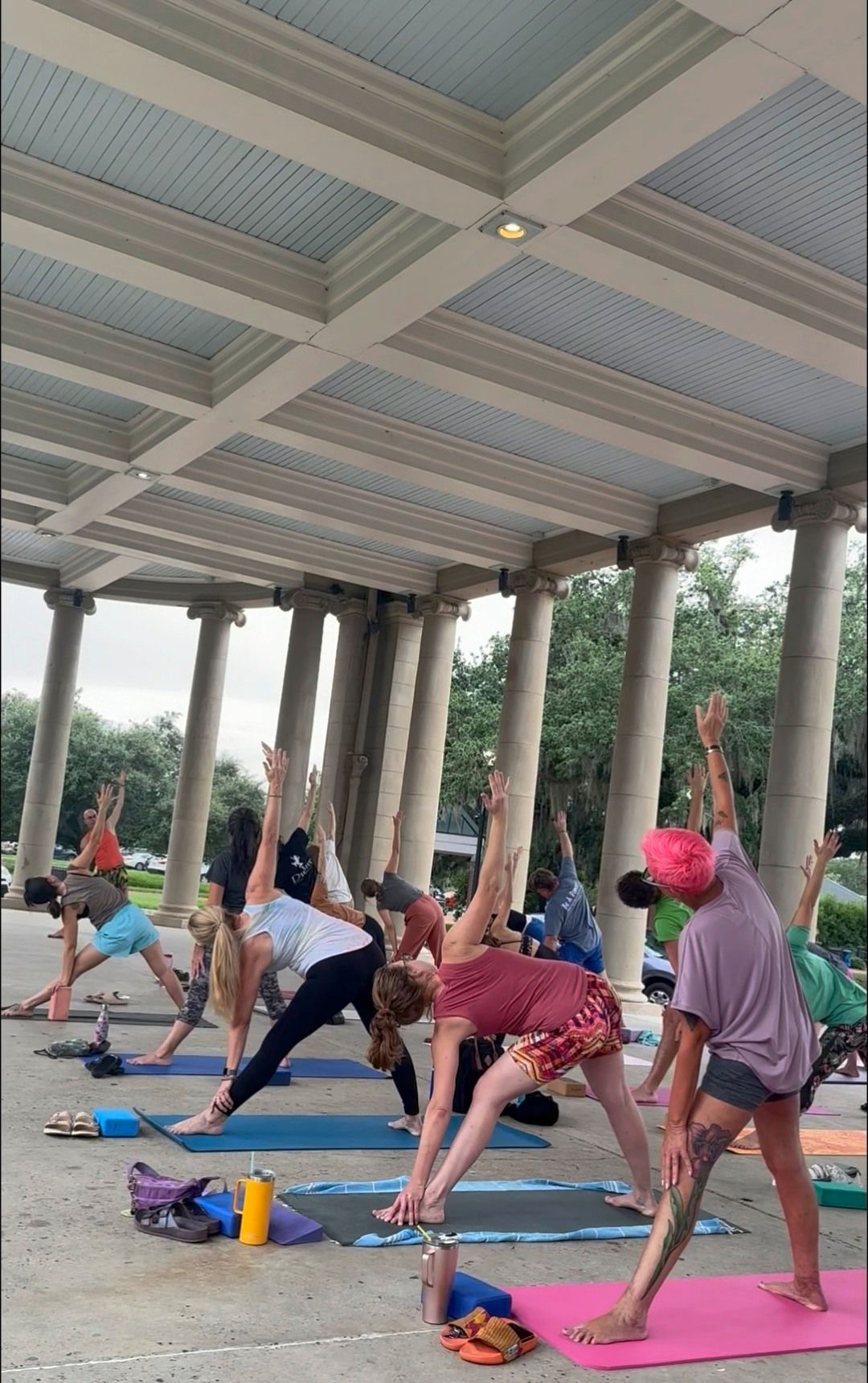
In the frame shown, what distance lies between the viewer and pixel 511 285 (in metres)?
7.81

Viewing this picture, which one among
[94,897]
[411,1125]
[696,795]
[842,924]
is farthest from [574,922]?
[842,924]

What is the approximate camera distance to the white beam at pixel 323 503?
11.7 m

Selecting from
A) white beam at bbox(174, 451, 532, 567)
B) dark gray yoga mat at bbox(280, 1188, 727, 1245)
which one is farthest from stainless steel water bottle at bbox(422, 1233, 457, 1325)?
white beam at bbox(174, 451, 532, 567)

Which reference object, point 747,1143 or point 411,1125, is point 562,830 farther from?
point 747,1143

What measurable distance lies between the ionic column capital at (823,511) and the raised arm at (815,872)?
0.34 meters

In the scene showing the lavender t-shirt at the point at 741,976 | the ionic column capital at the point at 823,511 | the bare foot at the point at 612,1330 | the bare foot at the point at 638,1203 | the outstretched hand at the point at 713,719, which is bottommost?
the bare foot at the point at 638,1203

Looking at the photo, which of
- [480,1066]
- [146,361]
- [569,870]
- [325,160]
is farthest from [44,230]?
[480,1066]

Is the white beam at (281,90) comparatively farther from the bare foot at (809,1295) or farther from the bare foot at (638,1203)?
the bare foot at (809,1295)

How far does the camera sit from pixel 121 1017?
8367 millimetres

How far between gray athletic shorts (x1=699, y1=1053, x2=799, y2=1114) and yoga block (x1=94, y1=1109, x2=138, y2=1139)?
2991mm

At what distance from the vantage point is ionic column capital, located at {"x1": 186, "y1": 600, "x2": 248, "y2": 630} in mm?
3784

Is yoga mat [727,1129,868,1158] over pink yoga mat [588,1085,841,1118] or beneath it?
over

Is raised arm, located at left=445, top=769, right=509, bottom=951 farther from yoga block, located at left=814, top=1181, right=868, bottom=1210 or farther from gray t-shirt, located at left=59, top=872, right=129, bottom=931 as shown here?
gray t-shirt, located at left=59, top=872, right=129, bottom=931

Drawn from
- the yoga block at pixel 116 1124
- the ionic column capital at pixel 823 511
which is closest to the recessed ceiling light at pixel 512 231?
the yoga block at pixel 116 1124
